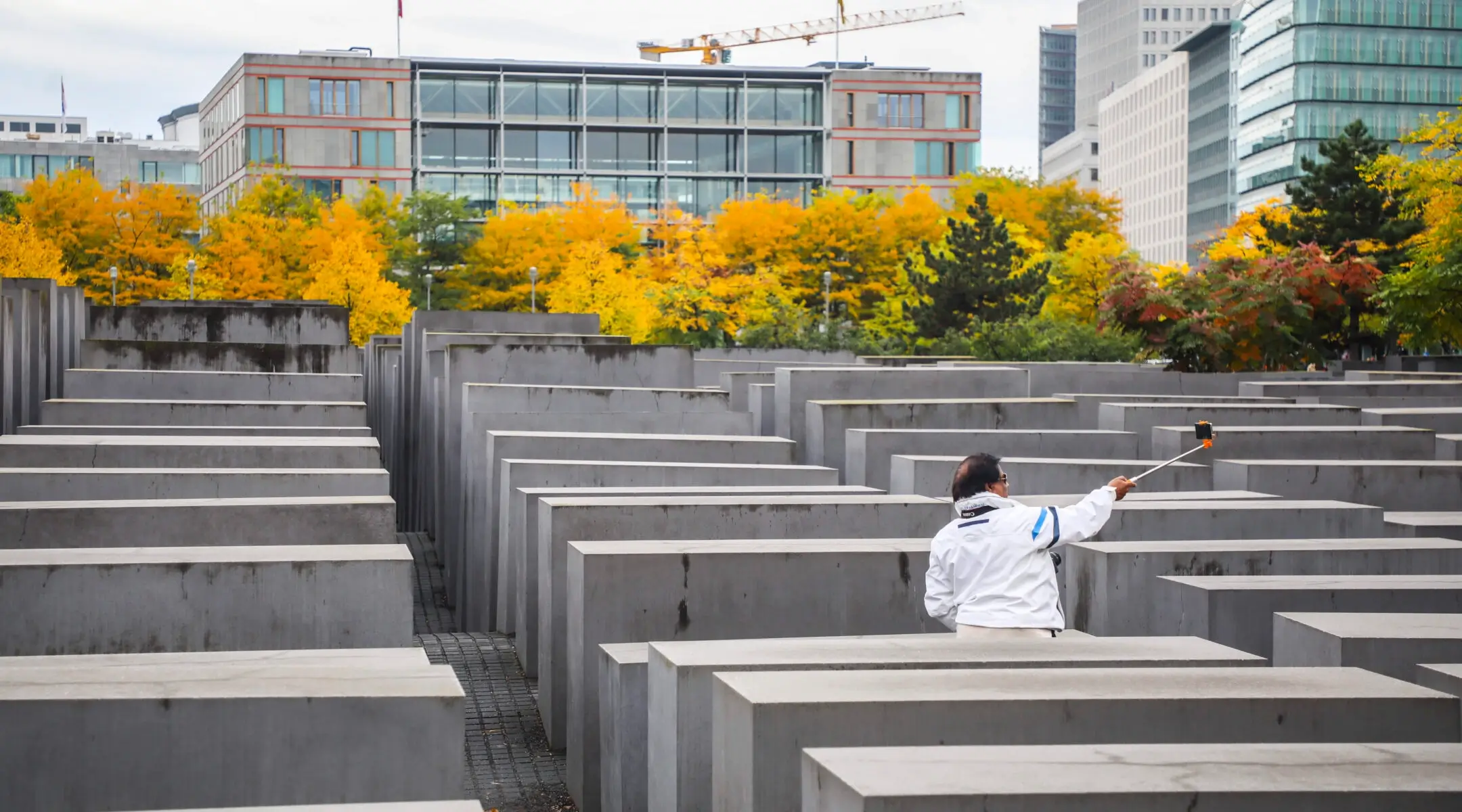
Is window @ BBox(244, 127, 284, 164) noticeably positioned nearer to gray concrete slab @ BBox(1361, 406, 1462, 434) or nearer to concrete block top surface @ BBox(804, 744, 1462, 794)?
gray concrete slab @ BBox(1361, 406, 1462, 434)

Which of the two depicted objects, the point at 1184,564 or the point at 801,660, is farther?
the point at 1184,564

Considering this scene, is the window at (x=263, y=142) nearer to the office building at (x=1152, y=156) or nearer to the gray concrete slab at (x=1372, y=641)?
the office building at (x=1152, y=156)

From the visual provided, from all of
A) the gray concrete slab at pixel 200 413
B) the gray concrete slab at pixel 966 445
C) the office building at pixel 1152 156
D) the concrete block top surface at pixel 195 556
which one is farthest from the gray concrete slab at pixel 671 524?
the office building at pixel 1152 156

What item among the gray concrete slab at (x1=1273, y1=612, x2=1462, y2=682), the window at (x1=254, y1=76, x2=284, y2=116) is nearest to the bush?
the gray concrete slab at (x1=1273, y1=612, x2=1462, y2=682)

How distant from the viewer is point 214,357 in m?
22.4

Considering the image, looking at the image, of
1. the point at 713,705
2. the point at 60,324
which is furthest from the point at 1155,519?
the point at 60,324

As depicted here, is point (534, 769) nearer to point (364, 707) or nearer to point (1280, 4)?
point (364, 707)

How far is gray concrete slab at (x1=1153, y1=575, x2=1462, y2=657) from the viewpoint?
7.98m

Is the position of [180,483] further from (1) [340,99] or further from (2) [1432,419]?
(1) [340,99]

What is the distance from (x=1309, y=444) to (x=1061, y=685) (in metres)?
9.31

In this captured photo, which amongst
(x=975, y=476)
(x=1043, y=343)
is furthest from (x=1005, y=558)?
(x=1043, y=343)

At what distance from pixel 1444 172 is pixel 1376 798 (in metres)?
28.5

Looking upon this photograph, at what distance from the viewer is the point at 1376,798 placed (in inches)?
181

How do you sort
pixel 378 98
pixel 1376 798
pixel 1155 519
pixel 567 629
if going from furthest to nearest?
pixel 378 98 → pixel 1155 519 → pixel 567 629 → pixel 1376 798
